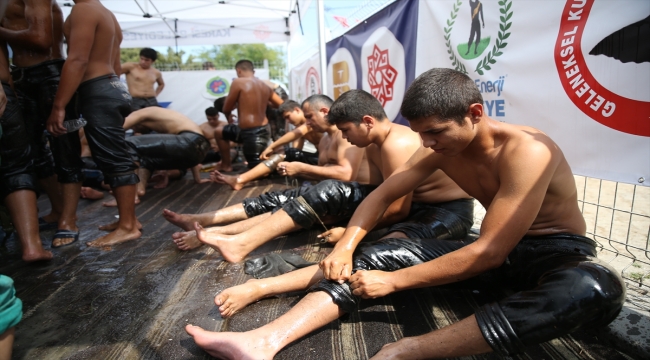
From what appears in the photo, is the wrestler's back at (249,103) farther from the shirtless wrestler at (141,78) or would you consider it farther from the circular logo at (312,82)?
the shirtless wrestler at (141,78)

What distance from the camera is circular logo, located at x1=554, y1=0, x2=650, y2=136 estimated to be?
1.79 metres

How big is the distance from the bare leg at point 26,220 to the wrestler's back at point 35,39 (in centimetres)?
97

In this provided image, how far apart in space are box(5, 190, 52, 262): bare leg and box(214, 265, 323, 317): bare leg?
1.45 m

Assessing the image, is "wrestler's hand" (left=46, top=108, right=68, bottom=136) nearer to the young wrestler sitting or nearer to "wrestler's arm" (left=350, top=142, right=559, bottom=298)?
the young wrestler sitting

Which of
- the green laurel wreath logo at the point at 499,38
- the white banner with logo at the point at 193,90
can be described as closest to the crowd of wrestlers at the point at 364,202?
the green laurel wreath logo at the point at 499,38

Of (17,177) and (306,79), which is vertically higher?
(306,79)

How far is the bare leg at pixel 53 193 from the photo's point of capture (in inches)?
121

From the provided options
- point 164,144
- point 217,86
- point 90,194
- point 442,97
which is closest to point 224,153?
point 164,144

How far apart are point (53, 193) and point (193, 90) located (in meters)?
9.07

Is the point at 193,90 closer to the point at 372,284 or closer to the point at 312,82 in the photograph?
the point at 312,82

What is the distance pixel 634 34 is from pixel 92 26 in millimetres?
3110

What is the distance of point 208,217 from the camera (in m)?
2.84

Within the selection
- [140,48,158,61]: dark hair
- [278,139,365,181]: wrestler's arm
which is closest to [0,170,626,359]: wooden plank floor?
[278,139,365,181]: wrestler's arm

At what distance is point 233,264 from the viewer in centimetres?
223
